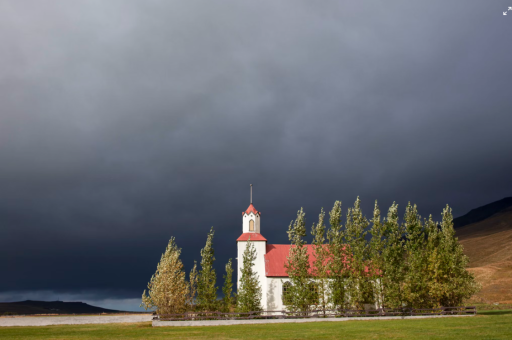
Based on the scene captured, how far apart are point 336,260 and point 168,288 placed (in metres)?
24.6

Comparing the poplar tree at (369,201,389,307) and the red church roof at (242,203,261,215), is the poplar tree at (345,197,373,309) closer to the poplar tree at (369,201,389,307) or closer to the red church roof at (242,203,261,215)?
the poplar tree at (369,201,389,307)

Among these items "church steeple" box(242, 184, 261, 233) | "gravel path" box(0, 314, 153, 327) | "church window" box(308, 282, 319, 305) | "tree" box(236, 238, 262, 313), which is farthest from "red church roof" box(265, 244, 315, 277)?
"gravel path" box(0, 314, 153, 327)

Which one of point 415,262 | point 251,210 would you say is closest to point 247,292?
point 251,210

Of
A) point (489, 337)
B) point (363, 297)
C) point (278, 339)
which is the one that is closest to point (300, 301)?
point (363, 297)

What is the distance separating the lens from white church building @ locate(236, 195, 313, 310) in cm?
6488

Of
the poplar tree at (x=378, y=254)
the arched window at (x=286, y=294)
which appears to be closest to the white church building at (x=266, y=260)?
the arched window at (x=286, y=294)

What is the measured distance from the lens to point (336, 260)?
191ft

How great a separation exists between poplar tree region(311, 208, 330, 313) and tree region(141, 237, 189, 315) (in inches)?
766

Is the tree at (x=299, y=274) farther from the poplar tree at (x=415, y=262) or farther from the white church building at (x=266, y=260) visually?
the poplar tree at (x=415, y=262)

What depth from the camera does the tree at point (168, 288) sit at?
54.8 meters

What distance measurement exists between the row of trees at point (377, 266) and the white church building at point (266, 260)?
216 inches

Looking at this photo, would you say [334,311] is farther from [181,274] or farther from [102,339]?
[102,339]

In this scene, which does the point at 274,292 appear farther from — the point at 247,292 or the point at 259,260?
the point at 247,292

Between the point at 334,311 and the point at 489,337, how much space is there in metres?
32.9
